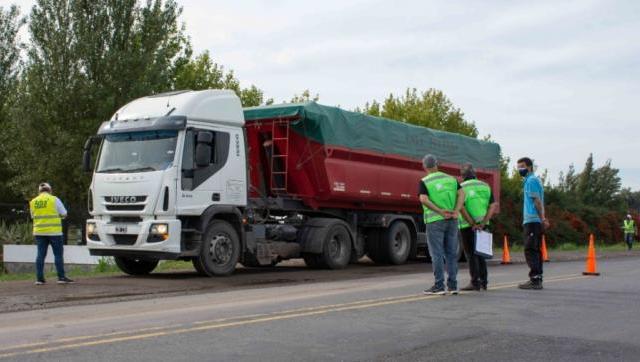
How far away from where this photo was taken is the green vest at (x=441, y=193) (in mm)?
10212

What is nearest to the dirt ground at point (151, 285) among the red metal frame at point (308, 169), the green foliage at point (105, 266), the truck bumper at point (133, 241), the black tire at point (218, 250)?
the black tire at point (218, 250)

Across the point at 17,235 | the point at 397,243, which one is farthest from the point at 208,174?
the point at 17,235

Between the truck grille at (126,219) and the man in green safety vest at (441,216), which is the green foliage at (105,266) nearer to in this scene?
the truck grille at (126,219)

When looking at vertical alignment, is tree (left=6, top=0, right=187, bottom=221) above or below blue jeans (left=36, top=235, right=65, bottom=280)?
above

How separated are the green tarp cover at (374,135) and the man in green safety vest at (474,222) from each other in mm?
5351

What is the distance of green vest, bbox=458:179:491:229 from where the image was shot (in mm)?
11008

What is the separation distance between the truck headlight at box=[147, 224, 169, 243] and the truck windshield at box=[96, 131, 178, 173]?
0.96 metres

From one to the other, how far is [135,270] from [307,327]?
328 inches

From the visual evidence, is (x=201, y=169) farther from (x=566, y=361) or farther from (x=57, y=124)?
(x=57, y=124)

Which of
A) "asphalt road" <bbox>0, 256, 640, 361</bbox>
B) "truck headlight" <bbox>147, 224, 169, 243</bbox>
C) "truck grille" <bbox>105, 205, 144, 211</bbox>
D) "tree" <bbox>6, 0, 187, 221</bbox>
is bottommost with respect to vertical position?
"asphalt road" <bbox>0, 256, 640, 361</bbox>

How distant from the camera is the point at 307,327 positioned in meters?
7.47

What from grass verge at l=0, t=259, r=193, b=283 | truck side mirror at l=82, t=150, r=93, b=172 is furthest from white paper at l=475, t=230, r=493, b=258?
grass verge at l=0, t=259, r=193, b=283

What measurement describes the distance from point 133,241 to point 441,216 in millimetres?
5629

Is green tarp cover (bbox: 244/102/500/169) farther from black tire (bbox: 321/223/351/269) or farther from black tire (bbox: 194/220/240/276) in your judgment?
black tire (bbox: 194/220/240/276)
